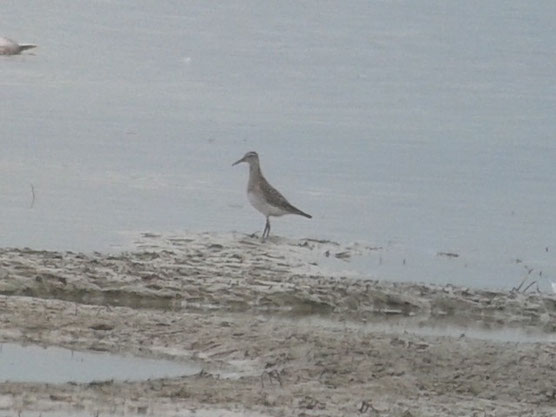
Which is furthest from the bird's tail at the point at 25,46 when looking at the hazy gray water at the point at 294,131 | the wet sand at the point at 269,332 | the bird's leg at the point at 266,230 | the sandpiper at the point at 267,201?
the wet sand at the point at 269,332

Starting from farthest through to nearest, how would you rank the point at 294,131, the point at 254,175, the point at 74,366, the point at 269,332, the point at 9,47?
the point at 9,47
the point at 294,131
the point at 254,175
the point at 269,332
the point at 74,366

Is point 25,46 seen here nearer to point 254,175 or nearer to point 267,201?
point 254,175

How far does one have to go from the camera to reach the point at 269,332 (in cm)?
1077

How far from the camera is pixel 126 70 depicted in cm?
2600

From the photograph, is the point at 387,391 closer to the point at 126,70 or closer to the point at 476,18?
the point at 126,70

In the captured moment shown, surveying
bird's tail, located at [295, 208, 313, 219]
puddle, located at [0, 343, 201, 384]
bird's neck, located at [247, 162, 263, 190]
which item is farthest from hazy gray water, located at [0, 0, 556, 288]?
puddle, located at [0, 343, 201, 384]

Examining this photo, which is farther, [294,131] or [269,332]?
[294,131]

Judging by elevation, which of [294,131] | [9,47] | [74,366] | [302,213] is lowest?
[74,366]

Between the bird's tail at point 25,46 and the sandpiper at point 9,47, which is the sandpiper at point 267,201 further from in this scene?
the bird's tail at point 25,46

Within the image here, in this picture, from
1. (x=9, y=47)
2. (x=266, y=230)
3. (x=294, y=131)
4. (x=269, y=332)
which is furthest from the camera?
(x=9, y=47)

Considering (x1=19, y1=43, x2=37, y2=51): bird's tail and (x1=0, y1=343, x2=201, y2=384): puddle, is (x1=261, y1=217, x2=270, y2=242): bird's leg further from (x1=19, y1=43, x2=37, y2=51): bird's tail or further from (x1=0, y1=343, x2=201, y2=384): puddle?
(x1=19, y1=43, x2=37, y2=51): bird's tail

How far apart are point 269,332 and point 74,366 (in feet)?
5.09

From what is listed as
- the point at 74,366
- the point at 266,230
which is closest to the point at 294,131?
the point at 266,230

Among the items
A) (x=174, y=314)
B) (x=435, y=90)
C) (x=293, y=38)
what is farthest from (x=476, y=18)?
(x=174, y=314)
